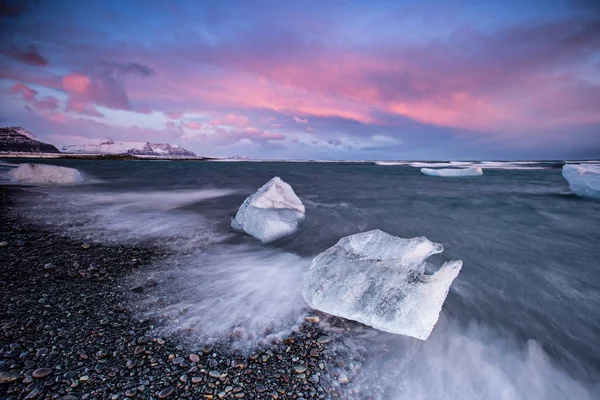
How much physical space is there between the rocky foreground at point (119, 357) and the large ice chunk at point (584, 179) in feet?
64.8

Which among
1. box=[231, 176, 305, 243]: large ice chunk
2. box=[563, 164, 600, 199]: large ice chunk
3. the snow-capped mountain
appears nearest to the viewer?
box=[231, 176, 305, 243]: large ice chunk

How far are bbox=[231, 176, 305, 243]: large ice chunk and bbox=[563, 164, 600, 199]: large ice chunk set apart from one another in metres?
17.4

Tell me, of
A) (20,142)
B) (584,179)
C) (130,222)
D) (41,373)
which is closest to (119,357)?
(41,373)

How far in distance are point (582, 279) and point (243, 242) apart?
702 cm

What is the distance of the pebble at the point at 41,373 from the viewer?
220 cm

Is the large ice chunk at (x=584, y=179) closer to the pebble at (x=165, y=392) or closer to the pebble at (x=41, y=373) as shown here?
the pebble at (x=165, y=392)

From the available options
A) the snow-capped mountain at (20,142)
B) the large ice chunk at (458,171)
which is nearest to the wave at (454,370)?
the large ice chunk at (458,171)

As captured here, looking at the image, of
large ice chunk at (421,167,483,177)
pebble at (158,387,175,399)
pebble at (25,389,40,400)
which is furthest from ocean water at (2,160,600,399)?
large ice chunk at (421,167,483,177)

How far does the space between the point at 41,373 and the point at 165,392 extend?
1.13 m

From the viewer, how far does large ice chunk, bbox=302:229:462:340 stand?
121 inches

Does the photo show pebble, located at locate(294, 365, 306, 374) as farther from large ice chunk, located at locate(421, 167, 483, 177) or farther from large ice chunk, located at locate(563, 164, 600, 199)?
large ice chunk, located at locate(421, 167, 483, 177)

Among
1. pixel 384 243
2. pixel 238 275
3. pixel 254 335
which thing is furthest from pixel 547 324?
pixel 238 275

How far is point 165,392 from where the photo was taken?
215 cm

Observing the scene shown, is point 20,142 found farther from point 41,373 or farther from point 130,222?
point 41,373
